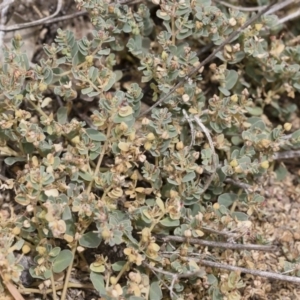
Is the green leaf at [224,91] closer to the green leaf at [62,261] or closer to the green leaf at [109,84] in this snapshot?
the green leaf at [109,84]

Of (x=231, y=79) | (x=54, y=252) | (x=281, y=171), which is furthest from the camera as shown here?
(x=281, y=171)

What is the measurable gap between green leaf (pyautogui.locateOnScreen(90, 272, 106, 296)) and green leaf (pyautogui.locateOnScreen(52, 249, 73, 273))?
0.27ft

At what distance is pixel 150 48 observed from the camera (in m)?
2.14

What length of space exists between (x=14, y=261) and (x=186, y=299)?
1.88 feet

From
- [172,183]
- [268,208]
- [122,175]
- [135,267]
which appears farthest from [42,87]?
[268,208]

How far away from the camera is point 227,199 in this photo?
77.2 inches

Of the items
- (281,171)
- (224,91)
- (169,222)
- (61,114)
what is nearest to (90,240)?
(169,222)

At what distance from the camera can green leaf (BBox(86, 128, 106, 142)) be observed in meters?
1.85

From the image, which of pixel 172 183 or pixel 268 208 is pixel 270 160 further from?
pixel 172 183

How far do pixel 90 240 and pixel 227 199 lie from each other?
0.51 metres

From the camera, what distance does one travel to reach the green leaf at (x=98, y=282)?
1.72 m

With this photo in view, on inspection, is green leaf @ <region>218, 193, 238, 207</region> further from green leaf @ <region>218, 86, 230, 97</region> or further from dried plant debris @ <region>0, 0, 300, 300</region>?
green leaf @ <region>218, 86, 230, 97</region>

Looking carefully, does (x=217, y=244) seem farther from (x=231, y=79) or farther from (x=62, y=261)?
(x=231, y=79)

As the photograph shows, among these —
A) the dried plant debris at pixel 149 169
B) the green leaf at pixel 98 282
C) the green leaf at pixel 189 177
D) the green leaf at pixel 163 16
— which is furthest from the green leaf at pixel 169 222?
the green leaf at pixel 163 16
